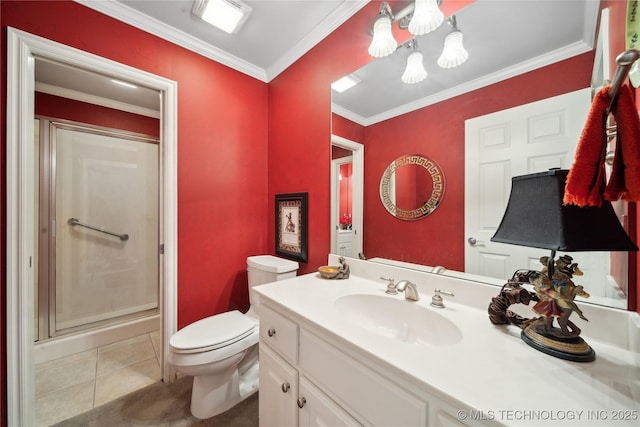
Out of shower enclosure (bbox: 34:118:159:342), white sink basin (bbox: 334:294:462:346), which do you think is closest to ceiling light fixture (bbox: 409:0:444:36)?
white sink basin (bbox: 334:294:462:346)

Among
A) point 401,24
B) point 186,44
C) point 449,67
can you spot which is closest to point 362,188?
point 449,67

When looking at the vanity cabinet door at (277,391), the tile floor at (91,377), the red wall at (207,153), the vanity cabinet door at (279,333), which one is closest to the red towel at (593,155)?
the vanity cabinet door at (279,333)

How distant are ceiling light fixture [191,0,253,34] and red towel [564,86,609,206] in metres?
1.73

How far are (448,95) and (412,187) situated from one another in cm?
43

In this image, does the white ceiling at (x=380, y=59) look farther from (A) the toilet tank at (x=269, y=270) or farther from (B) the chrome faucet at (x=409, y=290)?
(A) the toilet tank at (x=269, y=270)

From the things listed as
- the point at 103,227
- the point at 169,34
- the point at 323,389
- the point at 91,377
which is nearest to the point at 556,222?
the point at 323,389

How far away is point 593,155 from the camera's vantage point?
18.5 inches

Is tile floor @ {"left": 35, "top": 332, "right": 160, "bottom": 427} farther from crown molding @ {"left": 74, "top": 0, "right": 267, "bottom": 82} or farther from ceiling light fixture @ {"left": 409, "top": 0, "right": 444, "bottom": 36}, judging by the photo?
ceiling light fixture @ {"left": 409, "top": 0, "right": 444, "bottom": 36}

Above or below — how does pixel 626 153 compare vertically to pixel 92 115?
below

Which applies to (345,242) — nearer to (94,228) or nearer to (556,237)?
(556,237)

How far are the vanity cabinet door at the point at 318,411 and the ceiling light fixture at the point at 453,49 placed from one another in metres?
1.40

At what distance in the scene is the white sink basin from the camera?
0.87m

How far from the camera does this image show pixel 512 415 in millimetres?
436

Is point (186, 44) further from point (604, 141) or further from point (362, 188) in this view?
point (604, 141)
